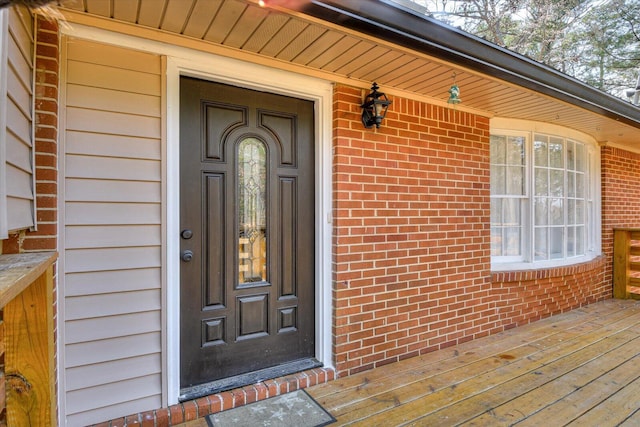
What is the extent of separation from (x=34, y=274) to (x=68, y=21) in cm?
142

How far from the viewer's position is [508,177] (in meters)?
3.66

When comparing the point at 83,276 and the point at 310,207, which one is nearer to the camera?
the point at 83,276

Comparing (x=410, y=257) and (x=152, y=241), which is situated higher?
(x=152, y=241)

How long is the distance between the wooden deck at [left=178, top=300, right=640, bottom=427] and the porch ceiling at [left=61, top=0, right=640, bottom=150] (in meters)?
2.14

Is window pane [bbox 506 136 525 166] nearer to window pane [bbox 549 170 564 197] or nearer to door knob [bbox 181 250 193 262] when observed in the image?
window pane [bbox 549 170 564 197]

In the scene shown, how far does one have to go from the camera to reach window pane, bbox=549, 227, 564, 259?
3.90 metres

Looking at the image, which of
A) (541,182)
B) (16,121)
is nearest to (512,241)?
(541,182)

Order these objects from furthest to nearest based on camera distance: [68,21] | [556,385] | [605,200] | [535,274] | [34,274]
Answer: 1. [605,200]
2. [535,274]
3. [556,385]
4. [68,21]
5. [34,274]

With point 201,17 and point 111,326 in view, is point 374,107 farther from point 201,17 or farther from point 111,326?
point 111,326

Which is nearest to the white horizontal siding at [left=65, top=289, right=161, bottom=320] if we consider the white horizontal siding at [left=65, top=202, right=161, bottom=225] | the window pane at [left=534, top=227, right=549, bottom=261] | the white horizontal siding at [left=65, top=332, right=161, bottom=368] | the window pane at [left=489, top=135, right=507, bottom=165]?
the white horizontal siding at [left=65, top=332, right=161, bottom=368]

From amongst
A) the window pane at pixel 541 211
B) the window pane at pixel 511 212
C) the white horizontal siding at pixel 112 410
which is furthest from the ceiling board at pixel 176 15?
the window pane at pixel 541 211

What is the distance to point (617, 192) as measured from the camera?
479 cm

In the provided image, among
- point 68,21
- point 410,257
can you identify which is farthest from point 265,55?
point 410,257

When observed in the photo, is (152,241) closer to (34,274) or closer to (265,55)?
(34,274)
